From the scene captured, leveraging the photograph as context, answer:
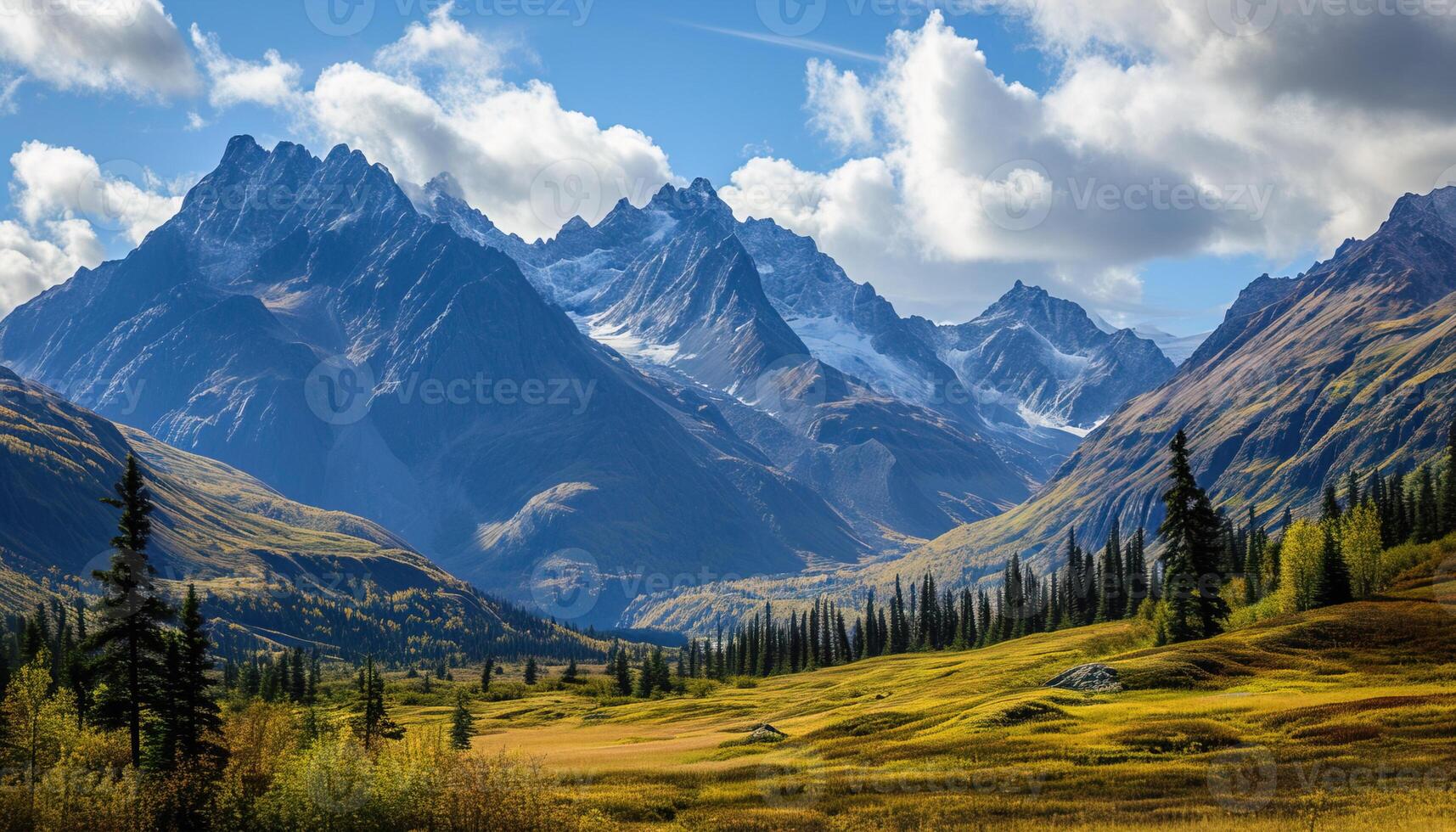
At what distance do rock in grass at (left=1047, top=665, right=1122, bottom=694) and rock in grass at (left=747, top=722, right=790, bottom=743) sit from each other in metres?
22.0

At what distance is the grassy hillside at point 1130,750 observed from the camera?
1955 inches

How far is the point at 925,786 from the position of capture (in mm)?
58219

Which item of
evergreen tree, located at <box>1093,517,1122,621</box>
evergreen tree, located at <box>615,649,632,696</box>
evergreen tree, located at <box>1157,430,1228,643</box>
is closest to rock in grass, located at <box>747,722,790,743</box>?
evergreen tree, located at <box>1157,430,1228,643</box>

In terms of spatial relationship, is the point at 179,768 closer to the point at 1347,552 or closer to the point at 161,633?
the point at 161,633

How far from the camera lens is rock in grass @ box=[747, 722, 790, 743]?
82438 mm

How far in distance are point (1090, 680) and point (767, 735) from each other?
2479cm

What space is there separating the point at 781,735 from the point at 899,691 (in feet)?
108

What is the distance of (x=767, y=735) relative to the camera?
83.8 meters

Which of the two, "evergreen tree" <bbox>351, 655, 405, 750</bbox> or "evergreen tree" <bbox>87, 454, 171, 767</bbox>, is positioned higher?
"evergreen tree" <bbox>87, 454, 171, 767</bbox>

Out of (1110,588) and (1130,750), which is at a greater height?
(1110,588)

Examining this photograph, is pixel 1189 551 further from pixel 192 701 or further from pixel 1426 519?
pixel 192 701

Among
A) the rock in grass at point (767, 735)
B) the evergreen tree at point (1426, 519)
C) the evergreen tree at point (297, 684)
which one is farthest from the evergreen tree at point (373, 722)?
the evergreen tree at point (1426, 519)

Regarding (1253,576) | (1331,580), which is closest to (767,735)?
(1331,580)

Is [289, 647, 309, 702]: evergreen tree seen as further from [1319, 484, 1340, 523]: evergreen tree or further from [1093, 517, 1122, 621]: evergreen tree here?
[1319, 484, 1340, 523]: evergreen tree
